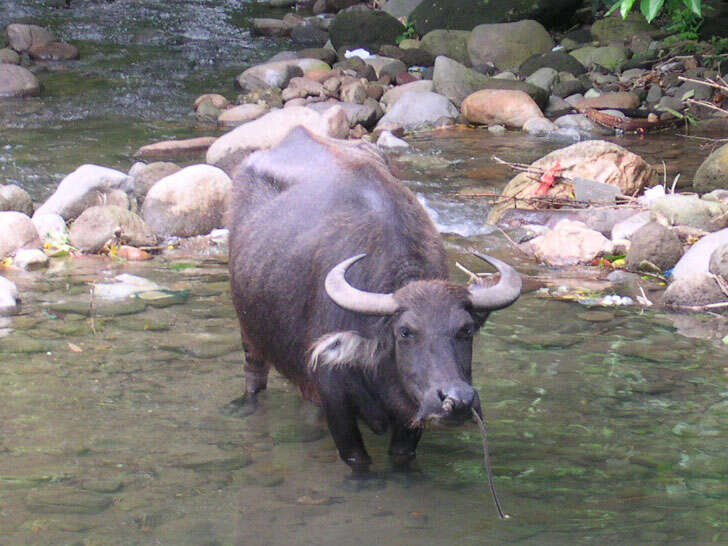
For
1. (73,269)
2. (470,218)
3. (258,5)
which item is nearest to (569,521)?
(73,269)

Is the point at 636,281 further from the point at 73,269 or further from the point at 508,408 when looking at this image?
the point at 73,269

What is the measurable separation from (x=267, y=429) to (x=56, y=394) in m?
1.23

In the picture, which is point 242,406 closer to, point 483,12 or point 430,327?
point 430,327

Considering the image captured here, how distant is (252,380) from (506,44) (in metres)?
12.5

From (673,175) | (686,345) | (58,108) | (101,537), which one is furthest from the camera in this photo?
(58,108)

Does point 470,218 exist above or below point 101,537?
below

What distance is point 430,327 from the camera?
13.3 ft

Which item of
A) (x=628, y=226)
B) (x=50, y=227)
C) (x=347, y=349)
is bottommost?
(x=50, y=227)

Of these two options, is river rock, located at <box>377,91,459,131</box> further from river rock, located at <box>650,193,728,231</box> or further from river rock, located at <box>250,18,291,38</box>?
river rock, located at <box>250,18,291,38</box>

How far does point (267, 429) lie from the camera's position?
210 inches

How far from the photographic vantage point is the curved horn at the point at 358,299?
4.04 metres

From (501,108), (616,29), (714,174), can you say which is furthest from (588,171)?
(616,29)

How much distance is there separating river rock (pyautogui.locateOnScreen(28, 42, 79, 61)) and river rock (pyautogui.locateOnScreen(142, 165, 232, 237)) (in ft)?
33.0

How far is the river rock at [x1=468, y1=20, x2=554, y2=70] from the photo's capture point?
1681 cm
